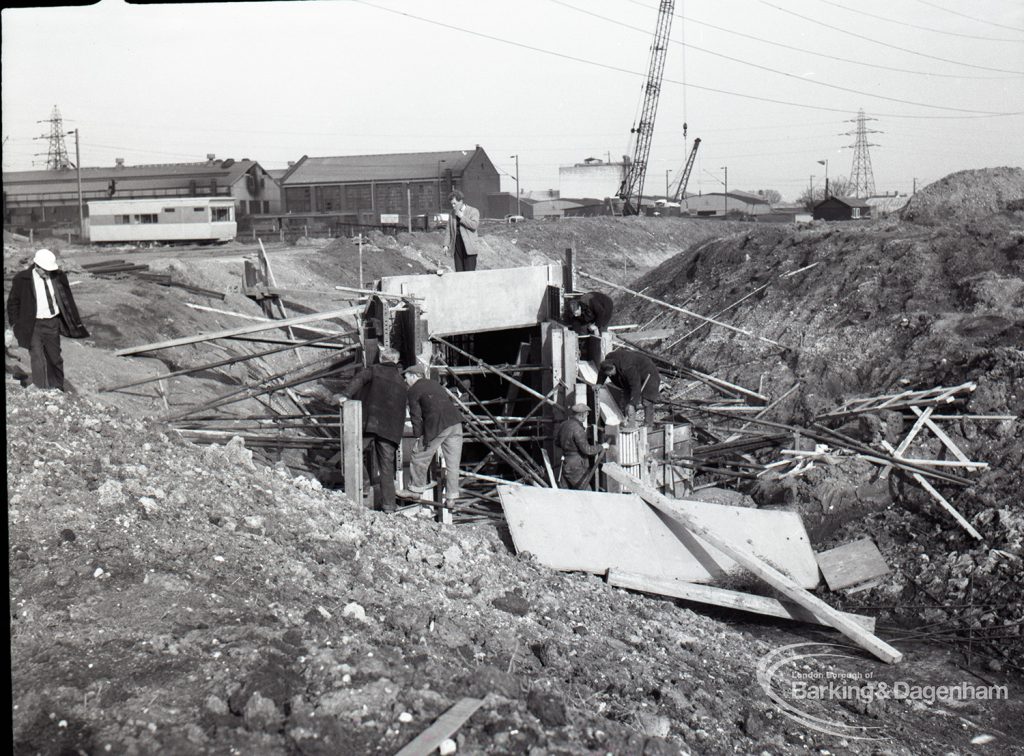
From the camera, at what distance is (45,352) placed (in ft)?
29.6

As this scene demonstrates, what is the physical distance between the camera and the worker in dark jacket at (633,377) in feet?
40.0

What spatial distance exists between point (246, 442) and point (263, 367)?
489 centimetres

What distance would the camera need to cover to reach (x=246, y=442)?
1082cm

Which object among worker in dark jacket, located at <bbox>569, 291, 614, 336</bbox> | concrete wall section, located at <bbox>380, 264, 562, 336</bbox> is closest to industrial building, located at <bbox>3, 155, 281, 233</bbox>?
concrete wall section, located at <bbox>380, 264, 562, 336</bbox>

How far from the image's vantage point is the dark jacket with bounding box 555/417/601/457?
421 inches

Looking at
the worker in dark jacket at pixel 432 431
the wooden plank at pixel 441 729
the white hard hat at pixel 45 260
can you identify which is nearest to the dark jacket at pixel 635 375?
the worker in dark jacket at pixel 432 431

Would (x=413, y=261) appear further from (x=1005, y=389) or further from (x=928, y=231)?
(x=1005, y=389)

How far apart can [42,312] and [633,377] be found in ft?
21.8

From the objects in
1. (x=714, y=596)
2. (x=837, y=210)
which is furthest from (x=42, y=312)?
(x=837, y=210)

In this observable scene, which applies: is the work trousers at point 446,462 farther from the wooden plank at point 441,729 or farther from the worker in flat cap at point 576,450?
the wooden plank at point 441,729

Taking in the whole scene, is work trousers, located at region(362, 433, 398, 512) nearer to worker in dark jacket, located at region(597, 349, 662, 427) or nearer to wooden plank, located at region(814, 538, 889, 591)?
worker in dark jacket, located at region(597, 349, 662, 427)

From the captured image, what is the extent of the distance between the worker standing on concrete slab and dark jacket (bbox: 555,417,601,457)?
373 cm

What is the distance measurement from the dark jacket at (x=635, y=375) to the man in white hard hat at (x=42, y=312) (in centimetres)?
621

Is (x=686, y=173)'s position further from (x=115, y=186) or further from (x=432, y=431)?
(x=432, y=431)
